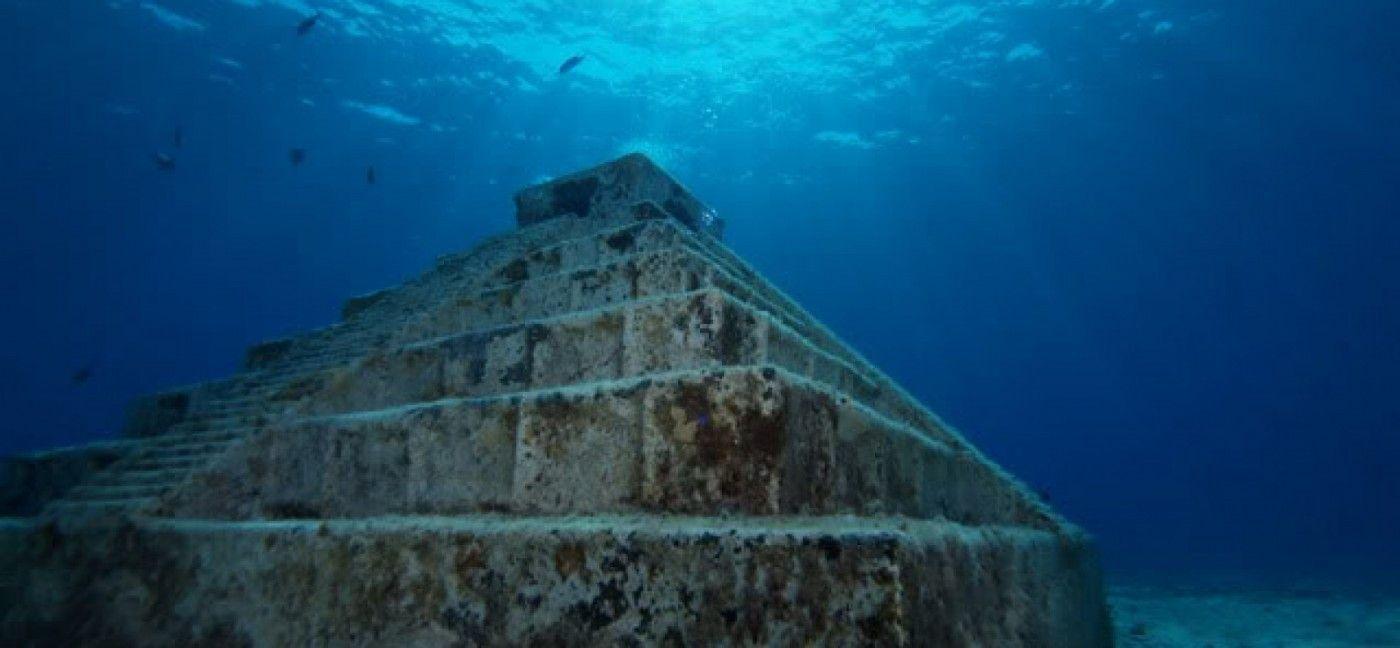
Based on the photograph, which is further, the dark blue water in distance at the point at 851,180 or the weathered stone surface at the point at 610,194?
the dark blue water in distance at the point at 851,180

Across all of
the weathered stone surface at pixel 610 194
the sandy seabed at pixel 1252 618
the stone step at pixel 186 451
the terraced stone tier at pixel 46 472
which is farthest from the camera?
the sandy seabed at pixel 1252 618

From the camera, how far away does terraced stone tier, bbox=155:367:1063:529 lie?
6.73 ft

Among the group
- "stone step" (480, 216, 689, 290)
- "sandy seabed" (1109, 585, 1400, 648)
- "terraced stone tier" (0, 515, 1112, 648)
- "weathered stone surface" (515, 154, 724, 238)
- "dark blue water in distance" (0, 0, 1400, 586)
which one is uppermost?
"dark blue water in distance" (0, 0, 1400, 586)

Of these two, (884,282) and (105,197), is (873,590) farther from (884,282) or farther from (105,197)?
(884,282)

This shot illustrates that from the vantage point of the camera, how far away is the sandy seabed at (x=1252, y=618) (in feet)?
31.6

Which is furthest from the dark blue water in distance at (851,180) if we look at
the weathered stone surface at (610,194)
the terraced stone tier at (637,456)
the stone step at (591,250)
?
the terraced stone tier at (637,456)

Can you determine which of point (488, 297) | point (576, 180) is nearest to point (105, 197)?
point (576, 180)

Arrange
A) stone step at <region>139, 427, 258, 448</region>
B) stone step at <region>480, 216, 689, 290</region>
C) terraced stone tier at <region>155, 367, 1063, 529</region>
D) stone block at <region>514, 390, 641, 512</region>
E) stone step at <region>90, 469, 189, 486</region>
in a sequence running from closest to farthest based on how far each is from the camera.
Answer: terraced stone tier at <region>155, 367, 1063, 529</region> → stone block at <region>514, 390, 641, 512</region> → stone step at <region>90, 469, 189, 486</region> → stone step at <region>139, 427, 258, 448</region> → stone step at <region>480, 216, 689, 290</region>

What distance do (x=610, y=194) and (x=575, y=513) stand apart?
277 inches

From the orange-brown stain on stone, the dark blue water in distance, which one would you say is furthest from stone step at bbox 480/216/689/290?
the dark blue water in distance

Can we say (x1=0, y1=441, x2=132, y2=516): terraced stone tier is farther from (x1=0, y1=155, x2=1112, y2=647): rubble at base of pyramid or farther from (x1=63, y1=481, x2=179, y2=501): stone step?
(x1=0, y1=155, x2=1112, y2=647): rubble at base of pyramid

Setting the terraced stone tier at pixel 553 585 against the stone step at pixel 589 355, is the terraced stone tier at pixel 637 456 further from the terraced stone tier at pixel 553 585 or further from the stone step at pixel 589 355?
the stone step at pixel 589 355

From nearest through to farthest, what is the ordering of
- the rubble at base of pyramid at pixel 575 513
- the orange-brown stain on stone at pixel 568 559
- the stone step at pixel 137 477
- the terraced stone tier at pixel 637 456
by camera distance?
1. the rubble at base of pyramid at pixel 575 513
2. the orange-brown stain on stone at pixel 568 559
3. the terraced stone tier at pixel 637 456
4. the stone step at pixel 137 477

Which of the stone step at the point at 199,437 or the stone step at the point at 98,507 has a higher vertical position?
the stone step at the point at 199,437
